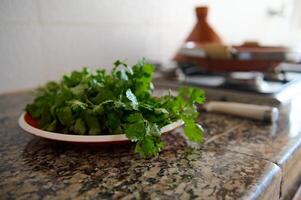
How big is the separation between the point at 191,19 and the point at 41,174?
1.12 m

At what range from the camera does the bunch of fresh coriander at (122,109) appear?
387 millimetres

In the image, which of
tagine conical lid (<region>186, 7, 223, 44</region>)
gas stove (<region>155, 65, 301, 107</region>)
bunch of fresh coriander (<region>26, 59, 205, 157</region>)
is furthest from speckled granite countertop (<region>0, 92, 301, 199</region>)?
tagine conical lid (<region>186, 7, 223, 44</region>)

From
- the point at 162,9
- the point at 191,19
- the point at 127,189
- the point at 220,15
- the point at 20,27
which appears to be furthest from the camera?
the point at 220,15

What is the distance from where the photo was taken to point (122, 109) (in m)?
0.41

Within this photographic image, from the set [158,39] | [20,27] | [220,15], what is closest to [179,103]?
[20,27]

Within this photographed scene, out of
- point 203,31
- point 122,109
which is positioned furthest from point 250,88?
point 122,109

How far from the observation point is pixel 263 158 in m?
0.41

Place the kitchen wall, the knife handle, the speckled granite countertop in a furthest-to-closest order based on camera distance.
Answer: the kitchen wall → the knife handle → the speckled granite countertop

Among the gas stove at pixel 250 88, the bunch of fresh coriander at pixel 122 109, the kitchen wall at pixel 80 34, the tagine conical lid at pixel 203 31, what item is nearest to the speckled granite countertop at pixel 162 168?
the bunch of fresh coriander at pixel 122 109

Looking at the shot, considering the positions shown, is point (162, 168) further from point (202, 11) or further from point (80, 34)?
point (202, 11)

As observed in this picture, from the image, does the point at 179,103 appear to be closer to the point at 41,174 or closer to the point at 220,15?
the point at 41,174

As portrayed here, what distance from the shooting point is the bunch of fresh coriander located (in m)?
0.39

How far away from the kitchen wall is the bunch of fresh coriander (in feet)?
0.96

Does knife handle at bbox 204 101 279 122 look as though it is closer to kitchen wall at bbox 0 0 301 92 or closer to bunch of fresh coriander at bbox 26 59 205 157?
bunch of fresh coriander at bbox 26 59 205 157
